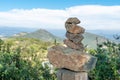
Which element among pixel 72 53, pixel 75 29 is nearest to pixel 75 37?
pixel 75 29

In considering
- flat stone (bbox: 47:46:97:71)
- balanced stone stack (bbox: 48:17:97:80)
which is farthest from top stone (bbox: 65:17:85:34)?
flat stone (bbox: 47:46:97:71)

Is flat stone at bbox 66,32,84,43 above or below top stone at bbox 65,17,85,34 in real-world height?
below

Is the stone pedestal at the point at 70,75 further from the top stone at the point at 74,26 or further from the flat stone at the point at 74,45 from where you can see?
the top stone at the point at 74,26

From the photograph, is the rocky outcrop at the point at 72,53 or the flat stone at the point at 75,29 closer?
the rocky outcrop at the point at 72,53

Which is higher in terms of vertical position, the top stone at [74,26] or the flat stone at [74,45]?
the top stone at [74,26]

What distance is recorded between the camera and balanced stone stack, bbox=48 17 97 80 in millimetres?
9000

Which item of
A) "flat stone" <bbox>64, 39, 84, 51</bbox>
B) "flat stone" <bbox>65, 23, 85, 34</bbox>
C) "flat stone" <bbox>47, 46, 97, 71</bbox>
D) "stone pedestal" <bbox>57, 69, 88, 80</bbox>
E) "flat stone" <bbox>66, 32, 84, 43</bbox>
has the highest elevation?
"flat stone" <bbox>65, 23, 85, 34</bbox>

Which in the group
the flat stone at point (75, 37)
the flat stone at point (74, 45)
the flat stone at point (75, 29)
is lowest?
the flat stone at point (74, 45)

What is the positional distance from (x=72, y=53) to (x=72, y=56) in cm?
8

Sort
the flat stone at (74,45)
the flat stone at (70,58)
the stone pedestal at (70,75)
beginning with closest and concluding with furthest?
the flat stone at (70,58) → the stone pedestal at (70,75) → the flat stone at (74,45)

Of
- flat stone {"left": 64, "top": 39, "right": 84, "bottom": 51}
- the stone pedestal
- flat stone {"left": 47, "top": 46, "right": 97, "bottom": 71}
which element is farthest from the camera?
flat stone {"left": 64, "top": 39, "right": 84, "bottom": 51}

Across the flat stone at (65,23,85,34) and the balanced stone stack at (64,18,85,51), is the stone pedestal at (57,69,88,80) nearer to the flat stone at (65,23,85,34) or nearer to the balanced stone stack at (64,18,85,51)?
the balanced stone stack at (64,18,85,51)

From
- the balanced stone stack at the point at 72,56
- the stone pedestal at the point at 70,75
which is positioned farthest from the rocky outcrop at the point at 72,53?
the stone pedestal at the point at 70,75

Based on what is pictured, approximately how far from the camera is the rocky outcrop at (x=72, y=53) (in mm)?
8992
